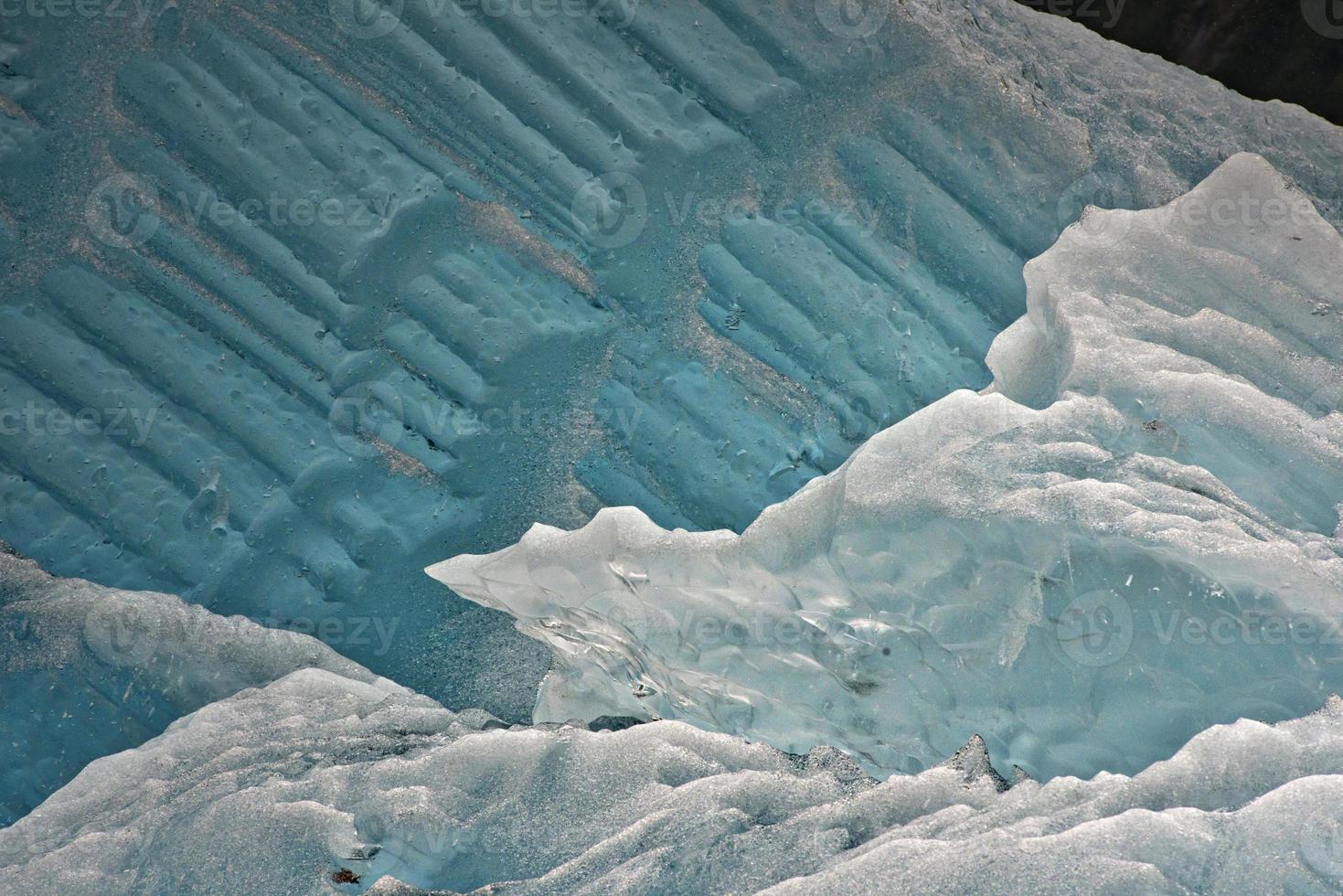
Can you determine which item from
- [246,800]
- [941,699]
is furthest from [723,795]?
[246,800]

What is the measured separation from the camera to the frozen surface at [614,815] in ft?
3.36

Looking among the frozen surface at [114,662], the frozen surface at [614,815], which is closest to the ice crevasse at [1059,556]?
the frozen surface at [614,815]

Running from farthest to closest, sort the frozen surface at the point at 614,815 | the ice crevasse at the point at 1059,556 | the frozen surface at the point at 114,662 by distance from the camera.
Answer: the frozen surface at the point at 114,662 < the ice crevasse at the point at 1059,556 < the frozen surface at the point at 614,815

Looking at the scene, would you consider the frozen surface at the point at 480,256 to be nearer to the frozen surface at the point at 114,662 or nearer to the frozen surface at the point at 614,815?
the frozen surface at the point at 114,662

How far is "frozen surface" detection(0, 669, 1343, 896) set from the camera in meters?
1.02

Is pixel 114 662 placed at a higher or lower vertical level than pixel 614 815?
lower

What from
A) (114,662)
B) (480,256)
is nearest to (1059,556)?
(480,256)

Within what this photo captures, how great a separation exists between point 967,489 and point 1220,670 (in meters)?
0.37

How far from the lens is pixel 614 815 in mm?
1274

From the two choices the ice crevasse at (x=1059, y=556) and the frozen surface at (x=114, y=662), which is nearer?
the ice crevasse at (x=1059, y=556)

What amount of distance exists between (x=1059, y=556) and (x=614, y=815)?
0.66 m

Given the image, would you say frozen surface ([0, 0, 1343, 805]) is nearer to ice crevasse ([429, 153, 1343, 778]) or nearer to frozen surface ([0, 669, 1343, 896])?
ice crevasse ([429, 153, 1343, 778])

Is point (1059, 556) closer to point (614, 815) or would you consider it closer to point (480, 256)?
point (614, 815)

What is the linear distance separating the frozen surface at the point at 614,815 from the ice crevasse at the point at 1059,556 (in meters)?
0.12
